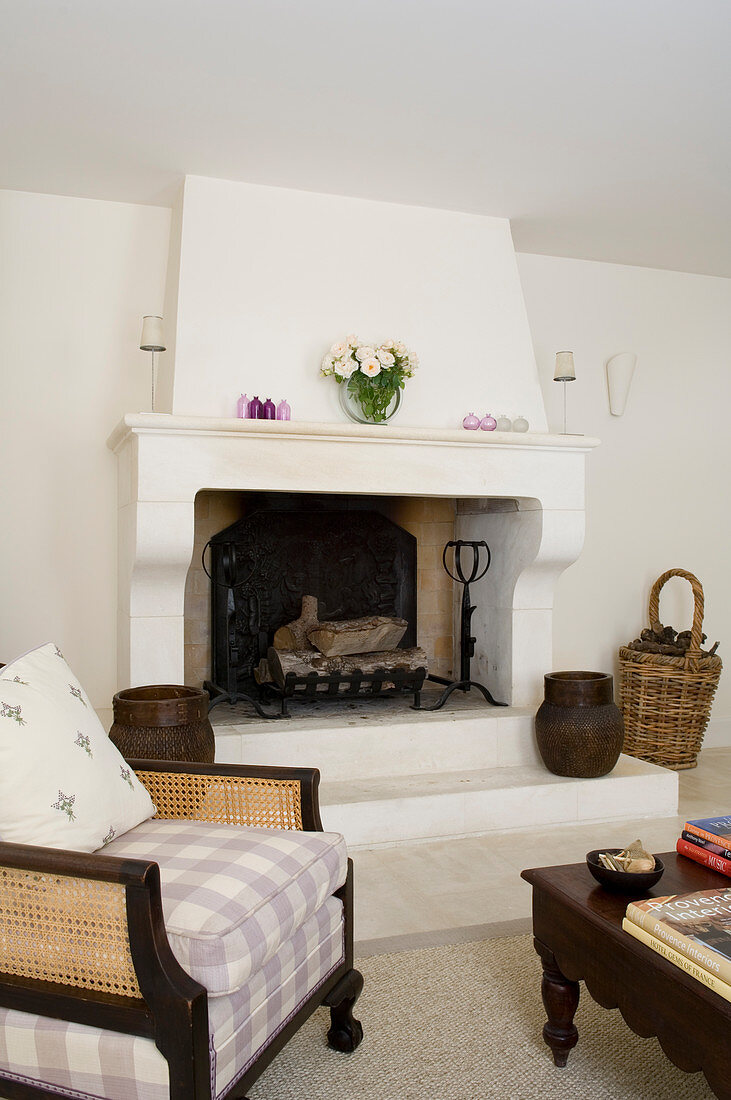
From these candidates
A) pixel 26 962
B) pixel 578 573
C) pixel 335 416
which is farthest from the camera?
pixel 578 573

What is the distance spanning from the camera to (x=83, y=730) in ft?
5.79

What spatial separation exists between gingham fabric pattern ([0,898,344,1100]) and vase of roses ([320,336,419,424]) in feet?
7.54

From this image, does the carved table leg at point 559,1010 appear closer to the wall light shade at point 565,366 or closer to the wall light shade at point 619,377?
the wall light shade at point 565,366

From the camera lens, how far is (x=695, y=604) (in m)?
4.18

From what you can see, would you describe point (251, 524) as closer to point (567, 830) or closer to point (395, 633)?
point (395, 633)

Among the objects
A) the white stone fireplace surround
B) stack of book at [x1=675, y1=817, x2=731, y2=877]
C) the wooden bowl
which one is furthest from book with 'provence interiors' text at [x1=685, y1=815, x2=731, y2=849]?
the white stone fireplace surround

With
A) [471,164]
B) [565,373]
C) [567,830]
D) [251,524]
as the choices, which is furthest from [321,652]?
[471,164]

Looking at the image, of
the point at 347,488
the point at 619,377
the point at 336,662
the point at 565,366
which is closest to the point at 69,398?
the point at 347,488

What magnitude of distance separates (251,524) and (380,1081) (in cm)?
262

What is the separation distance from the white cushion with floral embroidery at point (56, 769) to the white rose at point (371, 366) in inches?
74.0

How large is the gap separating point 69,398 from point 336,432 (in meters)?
1.22

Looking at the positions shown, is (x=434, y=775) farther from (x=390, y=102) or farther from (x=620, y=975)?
(x=390, y=102)

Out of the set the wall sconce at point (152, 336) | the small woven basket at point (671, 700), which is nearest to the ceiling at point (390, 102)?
the wall sconce at point (152, 336)

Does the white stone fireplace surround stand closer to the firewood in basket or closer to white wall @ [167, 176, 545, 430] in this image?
white wall @ [167, 176, 545, 430]
